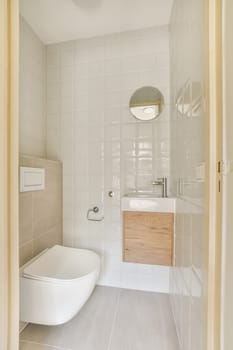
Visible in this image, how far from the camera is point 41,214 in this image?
1.56m

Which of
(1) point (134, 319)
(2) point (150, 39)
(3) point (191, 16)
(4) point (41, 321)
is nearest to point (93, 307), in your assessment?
(1) point (134, 319)

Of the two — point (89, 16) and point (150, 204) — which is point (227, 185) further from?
point (89, 16)

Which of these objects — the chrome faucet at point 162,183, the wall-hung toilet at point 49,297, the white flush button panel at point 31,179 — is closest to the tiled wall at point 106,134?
the chrome faucet at point 162,183

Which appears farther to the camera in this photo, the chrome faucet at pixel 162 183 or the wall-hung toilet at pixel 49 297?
the chrome faucet at pixel 162 183

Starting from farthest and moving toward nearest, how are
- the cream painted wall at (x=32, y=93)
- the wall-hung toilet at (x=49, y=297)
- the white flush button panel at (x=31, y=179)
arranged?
the cream painted wall at (x=32, y=93), the white flush button panel at (x=31, y=179), the wall-hung toilet at (x=49, y=297)

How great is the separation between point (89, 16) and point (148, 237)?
1.93m

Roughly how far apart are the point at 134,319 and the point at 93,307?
0.35m

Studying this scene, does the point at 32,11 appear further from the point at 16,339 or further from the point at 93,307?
the point at 93,307

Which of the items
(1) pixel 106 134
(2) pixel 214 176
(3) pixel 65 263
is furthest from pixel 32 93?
(2) pixel 214 176

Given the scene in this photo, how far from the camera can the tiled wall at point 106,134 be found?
1.74m

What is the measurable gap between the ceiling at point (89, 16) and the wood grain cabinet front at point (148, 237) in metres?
1.67

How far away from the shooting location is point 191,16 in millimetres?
913

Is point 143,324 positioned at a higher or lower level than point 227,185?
lower

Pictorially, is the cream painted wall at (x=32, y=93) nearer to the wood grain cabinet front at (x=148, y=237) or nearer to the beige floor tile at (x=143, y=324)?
the wood grain cabinet front at (x=148, y=237)
